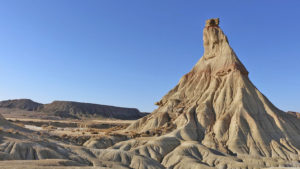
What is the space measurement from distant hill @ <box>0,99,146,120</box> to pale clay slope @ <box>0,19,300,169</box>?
275ft

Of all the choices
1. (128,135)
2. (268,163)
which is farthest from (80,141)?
(268,163)

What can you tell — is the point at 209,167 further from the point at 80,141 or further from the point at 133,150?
the point at 80,141

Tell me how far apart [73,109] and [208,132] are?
348 feet

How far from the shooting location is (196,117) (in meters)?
57.2

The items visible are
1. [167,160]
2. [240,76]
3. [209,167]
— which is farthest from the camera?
[240,76]

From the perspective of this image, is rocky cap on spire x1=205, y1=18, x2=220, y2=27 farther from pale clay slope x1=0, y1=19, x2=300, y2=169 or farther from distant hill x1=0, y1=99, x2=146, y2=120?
distant hill x1=0, y1=99, x2=146, y2=120

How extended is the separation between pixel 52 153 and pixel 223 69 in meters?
42.4

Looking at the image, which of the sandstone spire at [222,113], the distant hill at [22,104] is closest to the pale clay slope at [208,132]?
the sandstone spire at [222,113]

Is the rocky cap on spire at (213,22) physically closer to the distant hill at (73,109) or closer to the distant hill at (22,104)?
the distant hill at (73,109)

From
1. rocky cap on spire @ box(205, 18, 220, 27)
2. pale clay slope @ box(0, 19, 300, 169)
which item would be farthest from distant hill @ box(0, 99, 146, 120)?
rocky cap on spire @ box(205, 18, 220, 27)

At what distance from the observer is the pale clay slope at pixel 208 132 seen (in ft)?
128

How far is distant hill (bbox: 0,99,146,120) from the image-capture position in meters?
144

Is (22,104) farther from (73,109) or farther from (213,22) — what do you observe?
(213,22)

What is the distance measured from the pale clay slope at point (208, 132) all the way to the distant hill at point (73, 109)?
3297 inches
